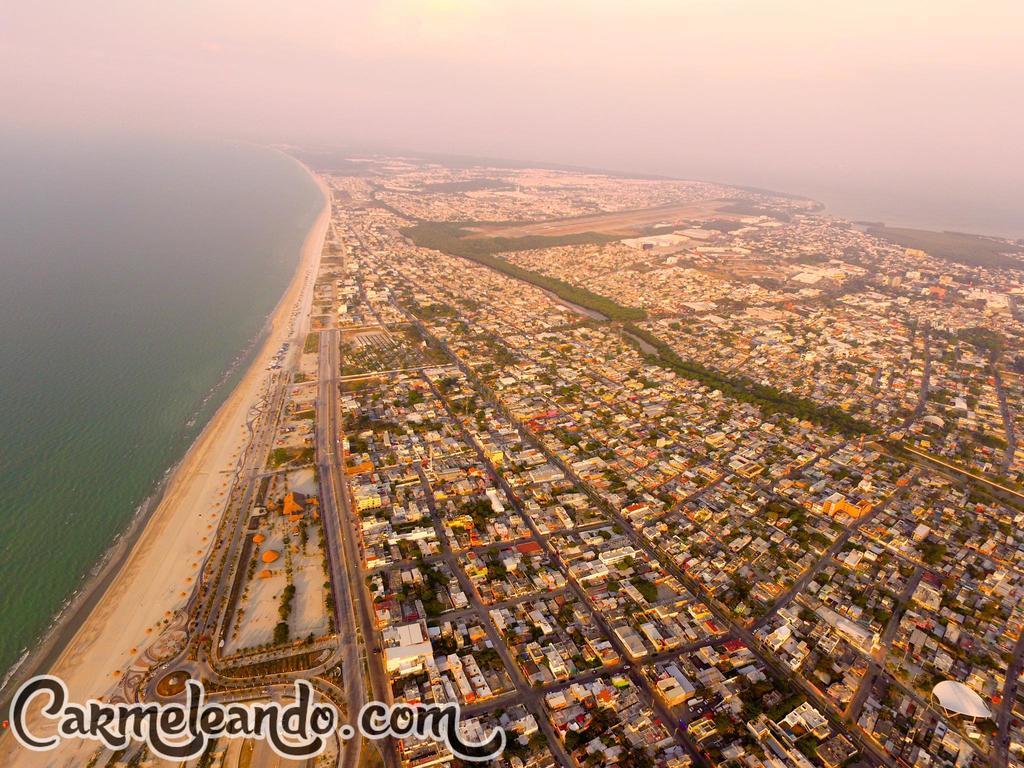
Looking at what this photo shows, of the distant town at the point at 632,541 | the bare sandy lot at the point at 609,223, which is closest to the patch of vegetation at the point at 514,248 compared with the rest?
the distant town at the point at 632,541

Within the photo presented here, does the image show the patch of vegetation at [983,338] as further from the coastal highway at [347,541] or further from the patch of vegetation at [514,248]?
the coastal highway at [347,541]

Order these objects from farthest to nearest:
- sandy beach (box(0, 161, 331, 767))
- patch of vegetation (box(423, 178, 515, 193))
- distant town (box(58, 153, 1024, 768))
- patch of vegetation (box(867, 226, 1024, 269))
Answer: patch of vegetation (box(423, 178, 515, 193)) → patch of vegetation (box(867, 226, 1024, 269)) → sandy beach (box(0, 161, 331, 767)) → distant town (box(58, 153, 1024, 768))

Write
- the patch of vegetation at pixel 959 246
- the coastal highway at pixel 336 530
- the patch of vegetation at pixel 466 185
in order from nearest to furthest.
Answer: the coastal highway at pixel 336 530
the patch of vegetation at pixel 959 246
the patch of vegetation at pixel 466 185

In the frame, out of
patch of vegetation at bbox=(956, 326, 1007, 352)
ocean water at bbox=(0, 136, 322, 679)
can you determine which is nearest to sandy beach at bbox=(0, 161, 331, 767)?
ocean water at bbox=(0, 136, 322, 679)

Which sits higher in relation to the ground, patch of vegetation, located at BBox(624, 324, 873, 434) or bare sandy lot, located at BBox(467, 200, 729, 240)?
bare sandy lot, located at BBox(467, 200, 729, 240)

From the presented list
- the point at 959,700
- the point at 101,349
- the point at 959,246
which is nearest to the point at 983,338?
the point at 959,700

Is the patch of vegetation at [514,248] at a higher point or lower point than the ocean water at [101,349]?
higher

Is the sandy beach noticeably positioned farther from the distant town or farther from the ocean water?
the ocean water
